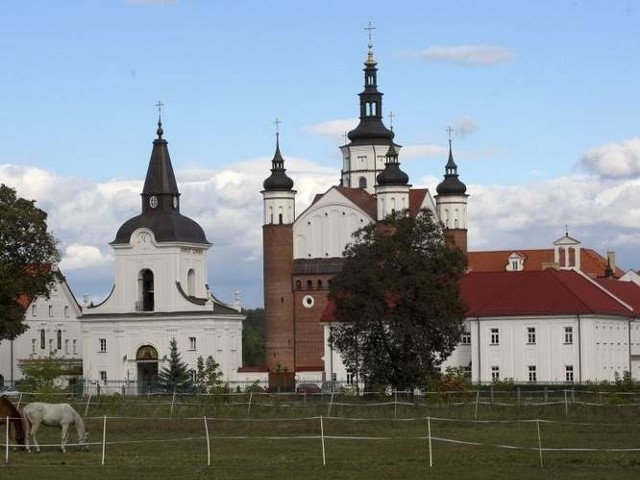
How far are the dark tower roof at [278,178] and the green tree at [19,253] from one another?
4320cm

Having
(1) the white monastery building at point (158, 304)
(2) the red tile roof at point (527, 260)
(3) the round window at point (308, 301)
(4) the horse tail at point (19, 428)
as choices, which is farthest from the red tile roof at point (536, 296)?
(4) the horse tail at point (19, 428)

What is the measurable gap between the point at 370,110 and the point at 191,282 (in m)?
27.6

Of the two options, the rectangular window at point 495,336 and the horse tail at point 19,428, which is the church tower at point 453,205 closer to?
the rectangular window at point 495,336

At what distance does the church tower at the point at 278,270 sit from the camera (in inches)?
4717

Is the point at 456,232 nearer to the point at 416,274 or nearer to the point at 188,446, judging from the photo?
the point at 416,274

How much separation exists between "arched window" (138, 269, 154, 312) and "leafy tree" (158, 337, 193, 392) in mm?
5269

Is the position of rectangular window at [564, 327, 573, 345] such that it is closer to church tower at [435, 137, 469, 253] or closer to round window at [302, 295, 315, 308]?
round window at [302, 295, 315, 308]

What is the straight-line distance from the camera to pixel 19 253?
8394cm

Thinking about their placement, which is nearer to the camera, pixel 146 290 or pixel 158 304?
pixel 158 304

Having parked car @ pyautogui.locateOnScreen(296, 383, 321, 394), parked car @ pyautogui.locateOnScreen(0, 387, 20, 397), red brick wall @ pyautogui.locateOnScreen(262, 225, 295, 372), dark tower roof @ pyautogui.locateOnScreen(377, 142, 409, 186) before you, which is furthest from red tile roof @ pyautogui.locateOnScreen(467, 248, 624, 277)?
parked car @ pyautogui.locateOnScreen(0, 387, 20, 397)

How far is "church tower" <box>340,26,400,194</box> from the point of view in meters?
135

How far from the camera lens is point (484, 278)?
110 meters

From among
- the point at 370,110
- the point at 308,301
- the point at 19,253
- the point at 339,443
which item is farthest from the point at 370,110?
the point at 339,443

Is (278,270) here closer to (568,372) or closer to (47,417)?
(568,372)
